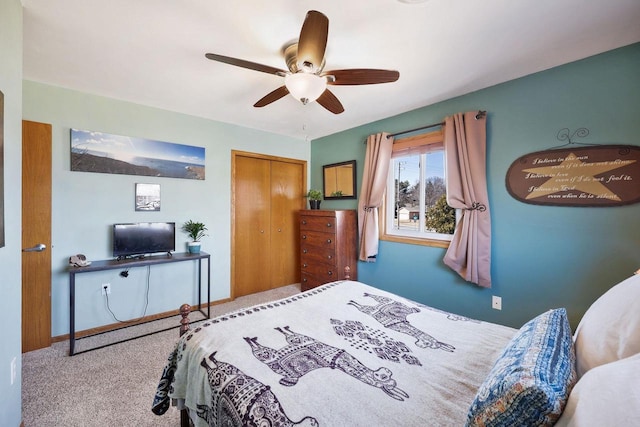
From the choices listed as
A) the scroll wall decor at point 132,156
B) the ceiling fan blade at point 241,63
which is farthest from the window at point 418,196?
the scroll wall decor at point 132,156

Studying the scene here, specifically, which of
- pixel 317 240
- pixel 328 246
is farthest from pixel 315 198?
pixel 328 246

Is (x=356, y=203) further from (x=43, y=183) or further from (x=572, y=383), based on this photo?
(x=43, y=183)

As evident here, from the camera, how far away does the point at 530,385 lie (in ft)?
1.99

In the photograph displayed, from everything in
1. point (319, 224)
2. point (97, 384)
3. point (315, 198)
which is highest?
point (315, 198)

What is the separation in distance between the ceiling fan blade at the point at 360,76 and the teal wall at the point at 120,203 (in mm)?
2224

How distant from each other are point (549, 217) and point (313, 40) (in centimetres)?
229

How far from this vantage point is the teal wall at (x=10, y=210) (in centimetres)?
121

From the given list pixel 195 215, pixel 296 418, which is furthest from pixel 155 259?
pixel 296 418

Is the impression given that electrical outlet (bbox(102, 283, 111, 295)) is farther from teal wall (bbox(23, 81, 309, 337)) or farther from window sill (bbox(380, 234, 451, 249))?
window sill (bbox(380, 234, 451, 249))

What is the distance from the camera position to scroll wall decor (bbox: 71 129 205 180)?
252 centimetres

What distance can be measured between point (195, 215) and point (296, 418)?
9.51 ft

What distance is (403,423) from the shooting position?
0.81 meters

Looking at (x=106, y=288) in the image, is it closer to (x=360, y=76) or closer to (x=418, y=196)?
(x=360, y=76)

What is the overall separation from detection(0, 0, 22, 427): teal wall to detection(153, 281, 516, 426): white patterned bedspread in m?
0.76
